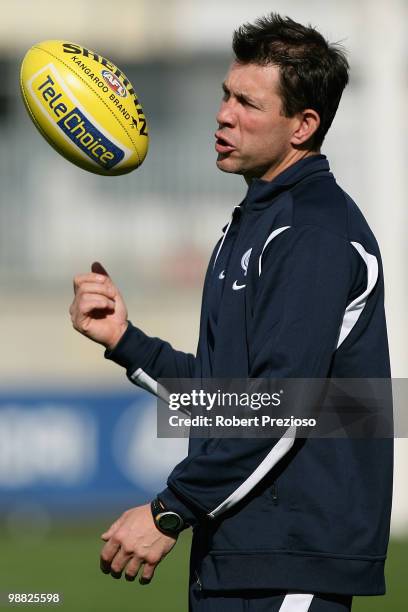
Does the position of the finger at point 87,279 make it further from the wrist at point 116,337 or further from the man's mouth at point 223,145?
the man's mouth at point 223,145

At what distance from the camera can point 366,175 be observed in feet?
39.7

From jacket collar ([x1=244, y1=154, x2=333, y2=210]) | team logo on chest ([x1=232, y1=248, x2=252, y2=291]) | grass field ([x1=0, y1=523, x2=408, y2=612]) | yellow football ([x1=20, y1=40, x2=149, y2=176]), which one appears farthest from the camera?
grass field ([x1=0, y1=523, x2=408, y2=612])

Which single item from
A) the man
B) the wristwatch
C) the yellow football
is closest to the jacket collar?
the man

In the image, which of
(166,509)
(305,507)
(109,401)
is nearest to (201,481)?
(166,509)

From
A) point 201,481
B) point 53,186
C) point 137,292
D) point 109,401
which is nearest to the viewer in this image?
point 201,481

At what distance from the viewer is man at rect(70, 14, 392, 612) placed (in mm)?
2865

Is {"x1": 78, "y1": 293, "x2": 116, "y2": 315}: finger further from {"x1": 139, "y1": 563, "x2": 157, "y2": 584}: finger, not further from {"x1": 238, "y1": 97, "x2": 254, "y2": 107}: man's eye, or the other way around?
{"x1": 139, "y1": 563, "x2": 157, "y2": 584}: finger

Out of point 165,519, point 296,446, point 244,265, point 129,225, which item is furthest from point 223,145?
point 129,225

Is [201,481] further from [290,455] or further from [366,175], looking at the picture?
[366,175]

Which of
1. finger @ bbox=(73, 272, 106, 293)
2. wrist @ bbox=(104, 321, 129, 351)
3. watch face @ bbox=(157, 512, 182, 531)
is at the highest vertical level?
finger @ bbox=(73, 272, 106, 293)

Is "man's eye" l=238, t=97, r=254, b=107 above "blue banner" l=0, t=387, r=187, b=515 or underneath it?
above

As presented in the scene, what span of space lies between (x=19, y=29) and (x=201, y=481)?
10.1m

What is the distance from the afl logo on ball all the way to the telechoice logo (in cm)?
13

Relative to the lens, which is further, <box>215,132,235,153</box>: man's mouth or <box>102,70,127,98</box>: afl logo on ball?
<box>102,70,127,98</box>: afl logo on ball
